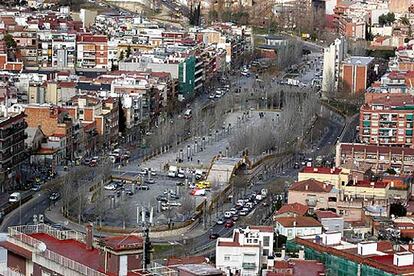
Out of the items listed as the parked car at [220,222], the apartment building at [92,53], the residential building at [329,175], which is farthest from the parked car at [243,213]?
the apartment building at [92,53]

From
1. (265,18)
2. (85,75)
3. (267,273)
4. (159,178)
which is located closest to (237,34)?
(265,18)

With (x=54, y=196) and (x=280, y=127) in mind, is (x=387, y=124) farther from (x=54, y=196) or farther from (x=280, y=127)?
(x=54, y=196)

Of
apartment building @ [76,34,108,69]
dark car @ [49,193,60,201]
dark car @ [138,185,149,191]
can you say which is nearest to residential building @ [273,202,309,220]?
dark car @ [138,185,149,191]

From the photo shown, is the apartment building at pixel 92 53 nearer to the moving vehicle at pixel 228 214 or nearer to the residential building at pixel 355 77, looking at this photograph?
the residential building at pixel 355 77

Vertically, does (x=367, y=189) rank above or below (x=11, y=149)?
below

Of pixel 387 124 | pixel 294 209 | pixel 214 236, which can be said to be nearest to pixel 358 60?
pixel 387 124

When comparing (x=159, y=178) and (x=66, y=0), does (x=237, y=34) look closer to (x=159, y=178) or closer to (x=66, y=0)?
(x=66, y=0)

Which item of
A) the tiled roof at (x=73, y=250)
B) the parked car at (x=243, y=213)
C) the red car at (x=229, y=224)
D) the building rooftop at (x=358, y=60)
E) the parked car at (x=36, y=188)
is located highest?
the tiled roof at (x=73, y=250)
